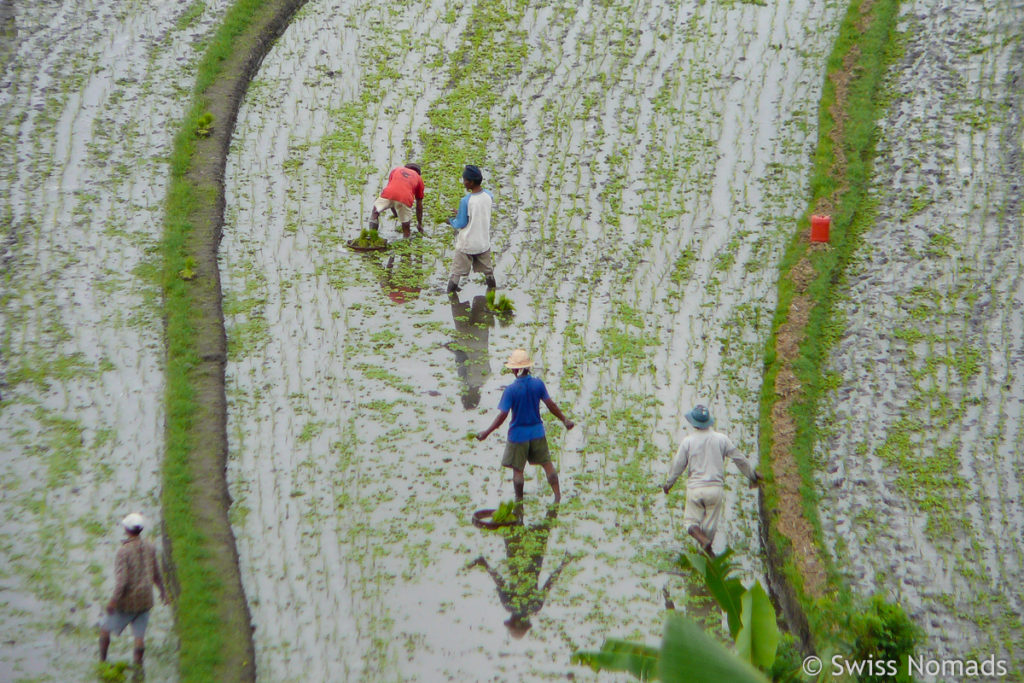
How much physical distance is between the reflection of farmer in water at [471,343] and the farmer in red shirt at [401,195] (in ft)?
3.56

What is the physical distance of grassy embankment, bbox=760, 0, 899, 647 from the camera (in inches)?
279

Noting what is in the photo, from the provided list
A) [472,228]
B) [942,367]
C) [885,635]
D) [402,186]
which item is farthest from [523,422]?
[402,186]

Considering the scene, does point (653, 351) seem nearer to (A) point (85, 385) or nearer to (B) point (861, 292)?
(B) point (861, 292)

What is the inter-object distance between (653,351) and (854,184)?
3.31 m

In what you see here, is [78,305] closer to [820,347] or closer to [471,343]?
[471,343]

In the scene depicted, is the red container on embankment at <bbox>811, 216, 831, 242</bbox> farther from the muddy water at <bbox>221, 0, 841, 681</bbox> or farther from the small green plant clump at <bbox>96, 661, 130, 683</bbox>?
the small green plant clump at <bbox>96, 661, 130, 683</bbox>

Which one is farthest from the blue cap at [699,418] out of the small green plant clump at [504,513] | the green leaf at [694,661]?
the green leaf at [694,661]

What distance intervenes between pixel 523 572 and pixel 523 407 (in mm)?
1132

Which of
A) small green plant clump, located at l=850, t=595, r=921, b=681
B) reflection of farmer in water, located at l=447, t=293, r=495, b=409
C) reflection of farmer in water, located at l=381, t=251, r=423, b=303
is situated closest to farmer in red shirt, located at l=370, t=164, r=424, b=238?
reflection of farmer in water, located at l=381, t=251, r=423, b=303

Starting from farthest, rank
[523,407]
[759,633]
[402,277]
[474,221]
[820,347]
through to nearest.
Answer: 1. [402,277]
2. [474,221]
3. [820,347]
4. [523,407]
5. [759,633]

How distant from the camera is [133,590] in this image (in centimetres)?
642

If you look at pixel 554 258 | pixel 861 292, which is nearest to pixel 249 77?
pixel 554 258

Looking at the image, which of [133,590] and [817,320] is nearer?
[133,590]

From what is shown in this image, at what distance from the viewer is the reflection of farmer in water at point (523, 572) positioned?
23.2 ft
